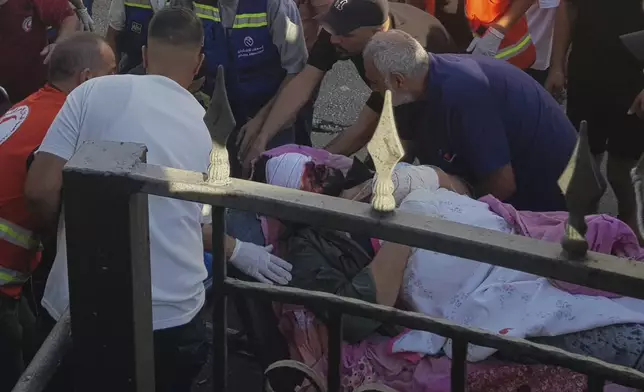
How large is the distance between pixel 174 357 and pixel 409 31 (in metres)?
1.99

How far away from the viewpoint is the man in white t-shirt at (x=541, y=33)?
4.34 m

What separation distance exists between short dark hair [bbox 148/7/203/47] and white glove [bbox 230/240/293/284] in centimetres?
68

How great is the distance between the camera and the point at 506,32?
415 cm

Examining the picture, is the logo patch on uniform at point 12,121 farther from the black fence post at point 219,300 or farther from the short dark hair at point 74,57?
the black fence post at point 219,300

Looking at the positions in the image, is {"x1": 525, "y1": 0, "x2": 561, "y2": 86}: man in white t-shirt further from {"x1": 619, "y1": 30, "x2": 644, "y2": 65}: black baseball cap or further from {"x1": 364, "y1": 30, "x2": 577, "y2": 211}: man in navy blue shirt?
{"x1": 619, "y1": 30, "x2": 644, "y2": 65}: black baseball cap

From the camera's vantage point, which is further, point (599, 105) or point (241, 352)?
point (599, 105)

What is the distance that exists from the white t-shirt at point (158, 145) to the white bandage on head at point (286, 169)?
0.79m

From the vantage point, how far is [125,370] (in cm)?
159

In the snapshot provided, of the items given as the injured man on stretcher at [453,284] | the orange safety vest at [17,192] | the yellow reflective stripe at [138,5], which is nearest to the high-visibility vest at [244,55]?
the yellow reflective stripe at [138,5]

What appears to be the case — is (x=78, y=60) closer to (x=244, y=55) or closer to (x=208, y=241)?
(x=208, y=241)

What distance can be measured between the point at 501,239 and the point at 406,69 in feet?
6.28

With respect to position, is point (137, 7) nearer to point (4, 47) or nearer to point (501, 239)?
point (4, 47)

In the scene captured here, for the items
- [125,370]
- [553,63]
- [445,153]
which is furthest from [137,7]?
[125,370]

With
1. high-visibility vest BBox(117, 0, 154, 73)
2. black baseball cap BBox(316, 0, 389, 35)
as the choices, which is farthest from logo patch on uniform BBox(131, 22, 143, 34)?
black baseball cap BBox(316, 0, 389, 35)
